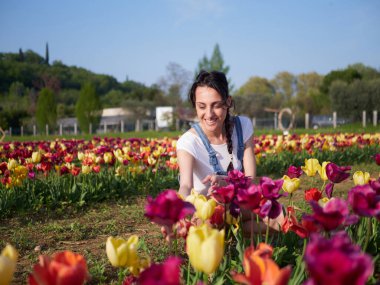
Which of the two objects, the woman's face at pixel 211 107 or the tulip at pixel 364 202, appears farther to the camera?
the woman's face at pixel 211 107

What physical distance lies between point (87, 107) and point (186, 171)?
99.8 feet

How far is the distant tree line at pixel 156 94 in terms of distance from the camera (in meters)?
32.2

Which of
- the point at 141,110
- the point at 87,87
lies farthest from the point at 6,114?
the point at 141,110

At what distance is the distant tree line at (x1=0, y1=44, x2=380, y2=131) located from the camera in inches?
1266

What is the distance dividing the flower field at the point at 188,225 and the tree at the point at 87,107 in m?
25.7

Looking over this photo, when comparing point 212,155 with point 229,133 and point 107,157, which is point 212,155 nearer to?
point 229,133

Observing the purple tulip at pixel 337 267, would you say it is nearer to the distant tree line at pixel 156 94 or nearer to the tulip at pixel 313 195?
the tulip at pixel 313 195

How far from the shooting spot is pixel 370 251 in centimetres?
212

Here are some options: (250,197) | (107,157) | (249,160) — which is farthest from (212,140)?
(107,157)

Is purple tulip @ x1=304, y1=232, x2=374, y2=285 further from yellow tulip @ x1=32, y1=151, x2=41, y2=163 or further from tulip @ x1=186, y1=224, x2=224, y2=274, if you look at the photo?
yellow tulip @ x1=32, y1=151, x2=41, y2=163

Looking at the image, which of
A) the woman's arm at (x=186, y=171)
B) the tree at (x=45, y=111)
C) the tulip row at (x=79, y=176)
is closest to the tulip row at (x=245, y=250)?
the woman's arm at (x=186, y=171)

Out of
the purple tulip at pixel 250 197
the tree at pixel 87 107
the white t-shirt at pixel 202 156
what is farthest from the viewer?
the tree at pixel 87 107

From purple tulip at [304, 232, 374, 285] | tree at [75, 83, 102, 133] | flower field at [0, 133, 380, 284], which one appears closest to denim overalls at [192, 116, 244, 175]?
flower field at [0, 133, 380, 284]

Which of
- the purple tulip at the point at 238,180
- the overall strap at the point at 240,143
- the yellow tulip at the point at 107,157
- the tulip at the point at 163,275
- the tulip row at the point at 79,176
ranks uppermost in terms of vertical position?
the overall strap at the point at 240,143
